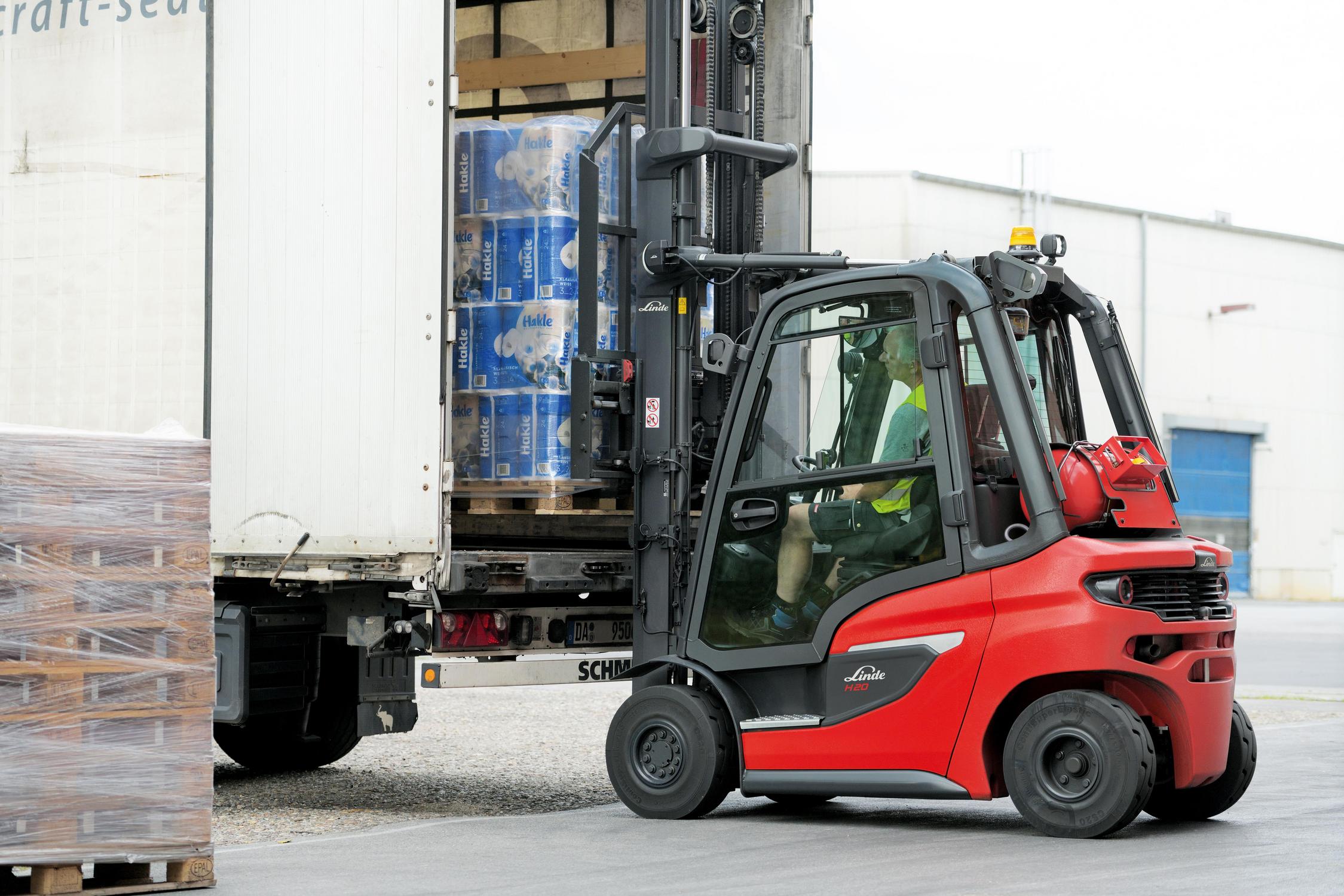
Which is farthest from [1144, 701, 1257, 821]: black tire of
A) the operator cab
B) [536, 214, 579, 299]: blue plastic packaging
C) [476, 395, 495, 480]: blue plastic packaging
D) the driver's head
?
[536, 214, 579, 299]: blue plastic packaging

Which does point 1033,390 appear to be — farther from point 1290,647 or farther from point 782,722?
point 1290,647

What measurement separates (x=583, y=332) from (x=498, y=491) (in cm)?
75

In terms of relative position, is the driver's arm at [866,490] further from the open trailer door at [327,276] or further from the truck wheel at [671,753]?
the open trailer door at [327,276]

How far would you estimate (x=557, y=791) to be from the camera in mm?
8719

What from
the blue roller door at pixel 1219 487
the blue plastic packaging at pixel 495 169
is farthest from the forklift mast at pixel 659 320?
the blue roller door at pixel 1219 487

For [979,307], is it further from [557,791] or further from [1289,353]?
[1289,353]

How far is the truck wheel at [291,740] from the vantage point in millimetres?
9031

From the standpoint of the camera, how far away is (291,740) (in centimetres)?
923

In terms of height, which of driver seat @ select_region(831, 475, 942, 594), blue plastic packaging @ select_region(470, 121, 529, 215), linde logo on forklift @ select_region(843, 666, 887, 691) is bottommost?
linde logo on forklift @ select_region(843, 666, 887, 691)

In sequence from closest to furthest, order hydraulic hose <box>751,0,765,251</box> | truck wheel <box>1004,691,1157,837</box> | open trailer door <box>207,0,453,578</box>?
truck wheel <box>1004,691,1157,837</box>, open trailer door <box>207,0,453,578</box>, hydraulic hose <box>751,0,765,251</box>

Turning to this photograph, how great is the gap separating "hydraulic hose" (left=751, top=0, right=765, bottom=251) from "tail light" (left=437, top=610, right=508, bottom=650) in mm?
2008

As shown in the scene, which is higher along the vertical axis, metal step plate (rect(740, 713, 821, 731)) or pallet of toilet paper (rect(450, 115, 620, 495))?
pallet of toilet paper (rect(450, 115, 620, 495))

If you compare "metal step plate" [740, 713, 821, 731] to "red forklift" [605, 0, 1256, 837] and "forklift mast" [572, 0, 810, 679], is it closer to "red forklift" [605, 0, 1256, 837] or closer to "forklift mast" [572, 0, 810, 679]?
"red forklift" [605, 0, 1256, 837]

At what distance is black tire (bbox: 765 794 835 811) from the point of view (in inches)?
293
